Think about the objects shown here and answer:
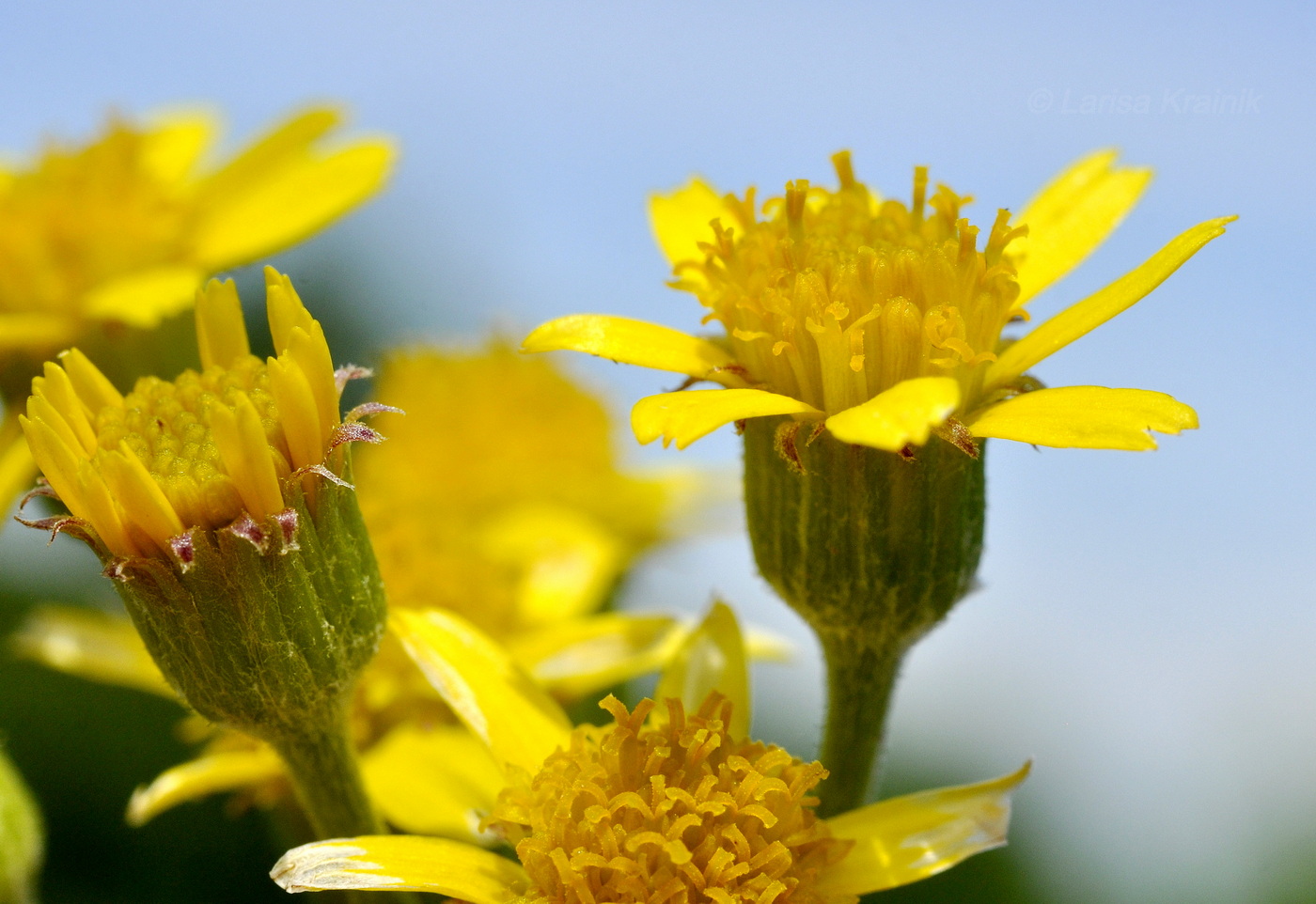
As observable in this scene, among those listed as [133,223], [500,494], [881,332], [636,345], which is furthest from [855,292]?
[500,494]

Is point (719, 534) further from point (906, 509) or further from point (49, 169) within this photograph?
point (906, 509)

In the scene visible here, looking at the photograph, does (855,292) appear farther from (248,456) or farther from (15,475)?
(15,475)

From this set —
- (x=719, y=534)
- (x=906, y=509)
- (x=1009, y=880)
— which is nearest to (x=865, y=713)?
(x=906, y=509)

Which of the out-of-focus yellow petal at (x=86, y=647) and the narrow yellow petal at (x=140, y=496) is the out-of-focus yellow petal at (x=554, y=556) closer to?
the out-of-focus yellow petal at (x=86, y=647)

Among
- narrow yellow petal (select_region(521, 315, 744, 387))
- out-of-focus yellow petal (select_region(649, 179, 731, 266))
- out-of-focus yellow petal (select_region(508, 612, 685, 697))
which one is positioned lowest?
out-of-focus yellow petal (select_region(508, 612, 685, 697))

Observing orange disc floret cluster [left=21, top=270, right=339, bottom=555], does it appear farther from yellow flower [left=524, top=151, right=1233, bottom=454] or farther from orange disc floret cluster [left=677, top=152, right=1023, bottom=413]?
orange disc floret cluster [left=677, top=152, right=1023, bottom=413]

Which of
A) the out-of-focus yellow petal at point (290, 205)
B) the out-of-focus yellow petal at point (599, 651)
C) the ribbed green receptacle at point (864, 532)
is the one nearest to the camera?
the ribbed green receptacle at point (864, 532)

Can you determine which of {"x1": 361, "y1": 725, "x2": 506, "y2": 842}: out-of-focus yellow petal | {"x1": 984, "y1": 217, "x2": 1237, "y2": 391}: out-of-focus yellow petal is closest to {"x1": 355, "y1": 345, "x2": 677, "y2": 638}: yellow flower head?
{"x1": 361, "y1": 725, "x2": 506, "y2": 842}: out-of-focus yellow petal

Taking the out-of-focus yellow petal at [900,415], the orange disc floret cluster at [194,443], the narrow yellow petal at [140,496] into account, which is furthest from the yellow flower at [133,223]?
the out-of-focus yellow petal at [900,415]
